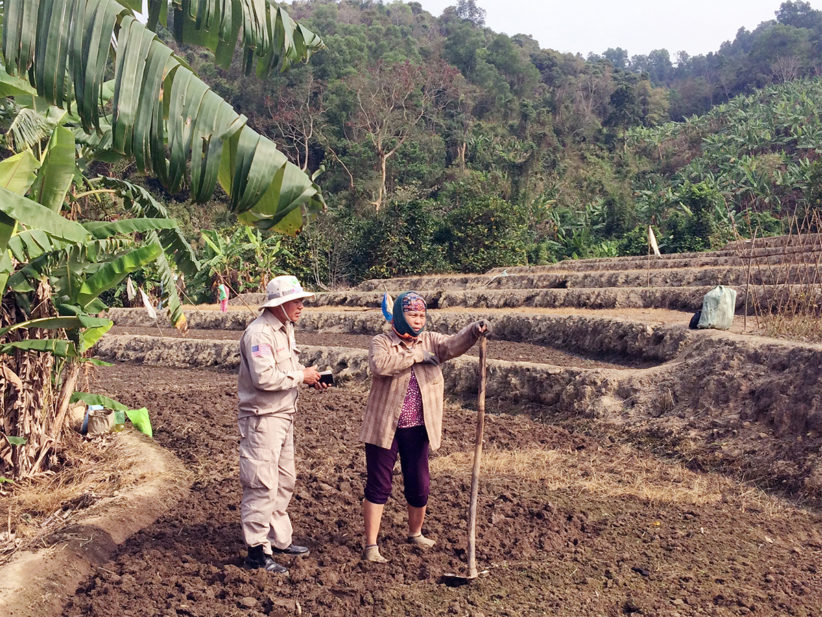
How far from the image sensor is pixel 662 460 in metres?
6.55

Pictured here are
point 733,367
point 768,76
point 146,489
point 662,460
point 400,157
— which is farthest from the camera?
point 768,76

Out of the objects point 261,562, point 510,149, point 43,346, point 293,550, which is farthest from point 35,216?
point 510,149

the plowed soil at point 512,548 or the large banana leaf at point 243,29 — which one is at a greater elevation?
the large banana leaf at point 243,29

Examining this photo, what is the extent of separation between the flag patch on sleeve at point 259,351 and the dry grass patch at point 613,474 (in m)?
2.61

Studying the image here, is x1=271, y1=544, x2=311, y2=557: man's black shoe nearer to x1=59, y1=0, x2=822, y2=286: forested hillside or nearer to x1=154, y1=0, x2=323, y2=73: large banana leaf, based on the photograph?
x1=154, y1=0, x2=323, y2=73: large banana leaf

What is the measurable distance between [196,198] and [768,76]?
57840 millimetres

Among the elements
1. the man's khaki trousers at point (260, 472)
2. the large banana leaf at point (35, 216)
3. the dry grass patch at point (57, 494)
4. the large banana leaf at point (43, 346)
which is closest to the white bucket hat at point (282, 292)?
the man's khaki trousers at point (260, 472)

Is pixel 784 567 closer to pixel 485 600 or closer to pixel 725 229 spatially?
pixel 485 600

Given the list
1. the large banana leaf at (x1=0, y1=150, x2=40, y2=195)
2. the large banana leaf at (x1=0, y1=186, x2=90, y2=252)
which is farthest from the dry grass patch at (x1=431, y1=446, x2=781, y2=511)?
the large banana leaf at (x1=0, y1=150, x2=40, y2=195)

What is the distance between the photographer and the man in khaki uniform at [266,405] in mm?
4254

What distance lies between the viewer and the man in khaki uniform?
4254mm

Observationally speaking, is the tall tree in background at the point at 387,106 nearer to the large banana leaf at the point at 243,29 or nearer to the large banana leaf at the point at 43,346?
the large banana leaf at the point at 243,29

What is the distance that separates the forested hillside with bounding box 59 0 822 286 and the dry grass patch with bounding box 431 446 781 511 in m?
7.28

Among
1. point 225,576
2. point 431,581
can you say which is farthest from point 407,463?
point 225,576
